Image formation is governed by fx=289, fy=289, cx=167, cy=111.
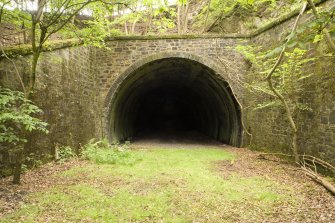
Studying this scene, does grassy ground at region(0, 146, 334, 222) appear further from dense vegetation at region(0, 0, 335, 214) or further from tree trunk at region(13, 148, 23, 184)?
tree trunk at region(13, 148, 23, 184)

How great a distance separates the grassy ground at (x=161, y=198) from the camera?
14.9 feet

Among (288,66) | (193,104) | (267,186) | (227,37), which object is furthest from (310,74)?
(193,104)

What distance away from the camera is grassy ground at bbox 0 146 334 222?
4.55 meters

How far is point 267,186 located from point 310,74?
3241mm

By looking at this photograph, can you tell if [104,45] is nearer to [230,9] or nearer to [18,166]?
[18,166]

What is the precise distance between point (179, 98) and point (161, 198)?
18.9 meters

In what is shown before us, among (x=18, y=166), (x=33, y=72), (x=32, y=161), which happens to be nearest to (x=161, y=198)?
(x=18, y=166)

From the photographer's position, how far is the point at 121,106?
574 inches

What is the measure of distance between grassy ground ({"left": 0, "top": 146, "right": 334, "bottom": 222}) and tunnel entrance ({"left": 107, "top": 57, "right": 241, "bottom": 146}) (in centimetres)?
552

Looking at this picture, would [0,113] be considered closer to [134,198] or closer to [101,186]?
[101,186]

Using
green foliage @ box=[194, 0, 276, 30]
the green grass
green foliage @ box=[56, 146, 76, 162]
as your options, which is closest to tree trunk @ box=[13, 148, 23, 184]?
the green grass

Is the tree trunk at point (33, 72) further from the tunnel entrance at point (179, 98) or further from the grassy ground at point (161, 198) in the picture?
the tunnel entrance at point (179, 98)

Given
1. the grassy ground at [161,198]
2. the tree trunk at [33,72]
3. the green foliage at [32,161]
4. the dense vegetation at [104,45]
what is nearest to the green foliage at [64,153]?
the dense vegetation at [104,45]

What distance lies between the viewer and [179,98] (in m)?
A: 24.1
